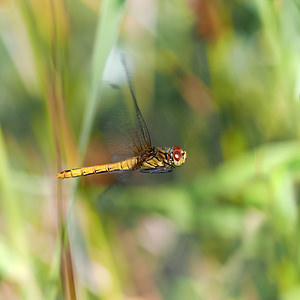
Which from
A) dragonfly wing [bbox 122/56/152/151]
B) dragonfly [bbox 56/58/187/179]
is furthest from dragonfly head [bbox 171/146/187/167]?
dragonfly wing [bbox 122/56/152/151]

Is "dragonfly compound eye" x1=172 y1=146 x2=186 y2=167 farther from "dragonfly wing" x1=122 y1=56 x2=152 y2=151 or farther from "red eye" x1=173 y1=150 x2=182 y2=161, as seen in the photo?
"dragonfly wing" x1=122 y1=56 x2=152 y2=151

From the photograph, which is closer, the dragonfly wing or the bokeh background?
the bokeh background

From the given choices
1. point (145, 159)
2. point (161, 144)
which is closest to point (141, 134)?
point (145, 159)

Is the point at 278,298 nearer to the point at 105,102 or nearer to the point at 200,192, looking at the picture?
the point at 200,192

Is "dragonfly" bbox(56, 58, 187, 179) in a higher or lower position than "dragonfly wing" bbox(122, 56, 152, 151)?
lower

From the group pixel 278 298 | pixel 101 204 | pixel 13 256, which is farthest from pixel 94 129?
pixel 278 298

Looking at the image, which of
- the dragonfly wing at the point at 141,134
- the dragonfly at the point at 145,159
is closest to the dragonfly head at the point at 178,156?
the dragonfly at the point at 145,159

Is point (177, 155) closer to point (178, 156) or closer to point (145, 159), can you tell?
point (178, 156)

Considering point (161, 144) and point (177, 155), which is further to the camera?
point (161, 144)
